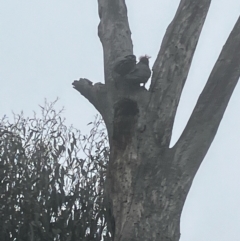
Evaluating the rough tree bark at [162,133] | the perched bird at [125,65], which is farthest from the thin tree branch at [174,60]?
the perched bird at [125,65]

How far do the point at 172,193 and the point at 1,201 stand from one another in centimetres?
168

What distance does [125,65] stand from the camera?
179 inches

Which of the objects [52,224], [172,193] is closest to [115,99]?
[172,193]

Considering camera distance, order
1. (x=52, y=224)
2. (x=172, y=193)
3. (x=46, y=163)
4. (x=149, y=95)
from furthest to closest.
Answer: (x=46, y=163), (x=52, y=224), (x=149, y=95), (x=172, y=193)

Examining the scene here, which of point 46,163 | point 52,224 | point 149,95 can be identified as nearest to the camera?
point 149,95

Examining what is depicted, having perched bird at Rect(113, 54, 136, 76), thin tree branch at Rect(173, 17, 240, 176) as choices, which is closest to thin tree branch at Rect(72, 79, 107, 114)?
perched bird at Rect(113, 54, 136, 76)

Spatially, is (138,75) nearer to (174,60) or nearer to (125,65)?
(125,65)

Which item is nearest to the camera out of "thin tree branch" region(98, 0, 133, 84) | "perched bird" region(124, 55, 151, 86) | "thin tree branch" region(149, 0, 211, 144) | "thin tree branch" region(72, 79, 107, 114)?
"thin tree branch" region(149, 0, 211, 144)

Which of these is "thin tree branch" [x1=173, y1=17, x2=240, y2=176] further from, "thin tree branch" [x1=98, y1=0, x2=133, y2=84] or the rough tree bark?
"thin tree branch" [x1=98, y1=0, x2=133, y2=84]

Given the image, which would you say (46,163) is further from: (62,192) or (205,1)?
(205,1)

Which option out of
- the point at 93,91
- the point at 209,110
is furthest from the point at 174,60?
the point at 93,91

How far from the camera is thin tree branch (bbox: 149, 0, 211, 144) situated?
4348mm

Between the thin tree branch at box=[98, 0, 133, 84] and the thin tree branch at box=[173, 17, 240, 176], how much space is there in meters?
0.87

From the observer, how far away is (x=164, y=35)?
15.4ft
